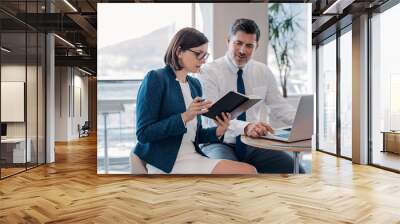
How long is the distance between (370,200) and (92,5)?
5930 mm

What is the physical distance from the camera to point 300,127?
5930 mm

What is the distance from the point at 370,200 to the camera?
4746 millimetres

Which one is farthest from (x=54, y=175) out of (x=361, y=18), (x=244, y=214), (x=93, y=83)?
(x=93, y=83)

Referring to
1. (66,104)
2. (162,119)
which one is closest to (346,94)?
(162,119)

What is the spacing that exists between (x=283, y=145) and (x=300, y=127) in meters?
0.36

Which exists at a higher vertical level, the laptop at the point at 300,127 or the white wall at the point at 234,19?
the white wall at the point at 234,19

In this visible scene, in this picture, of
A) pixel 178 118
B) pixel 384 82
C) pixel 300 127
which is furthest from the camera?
pixel 384 82

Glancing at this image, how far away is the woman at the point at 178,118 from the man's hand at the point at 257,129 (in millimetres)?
314

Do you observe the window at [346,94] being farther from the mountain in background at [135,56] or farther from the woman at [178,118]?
the mountain in background at [135,56]

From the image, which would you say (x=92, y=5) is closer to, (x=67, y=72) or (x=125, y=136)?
(x=125, y=136)

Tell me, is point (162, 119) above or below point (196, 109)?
below

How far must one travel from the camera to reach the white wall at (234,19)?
592 cm

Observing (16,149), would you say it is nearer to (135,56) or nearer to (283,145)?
(135,56)

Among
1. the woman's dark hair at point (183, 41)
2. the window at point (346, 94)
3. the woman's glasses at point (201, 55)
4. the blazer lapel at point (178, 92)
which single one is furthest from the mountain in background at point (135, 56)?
the window at point (346, 94)
